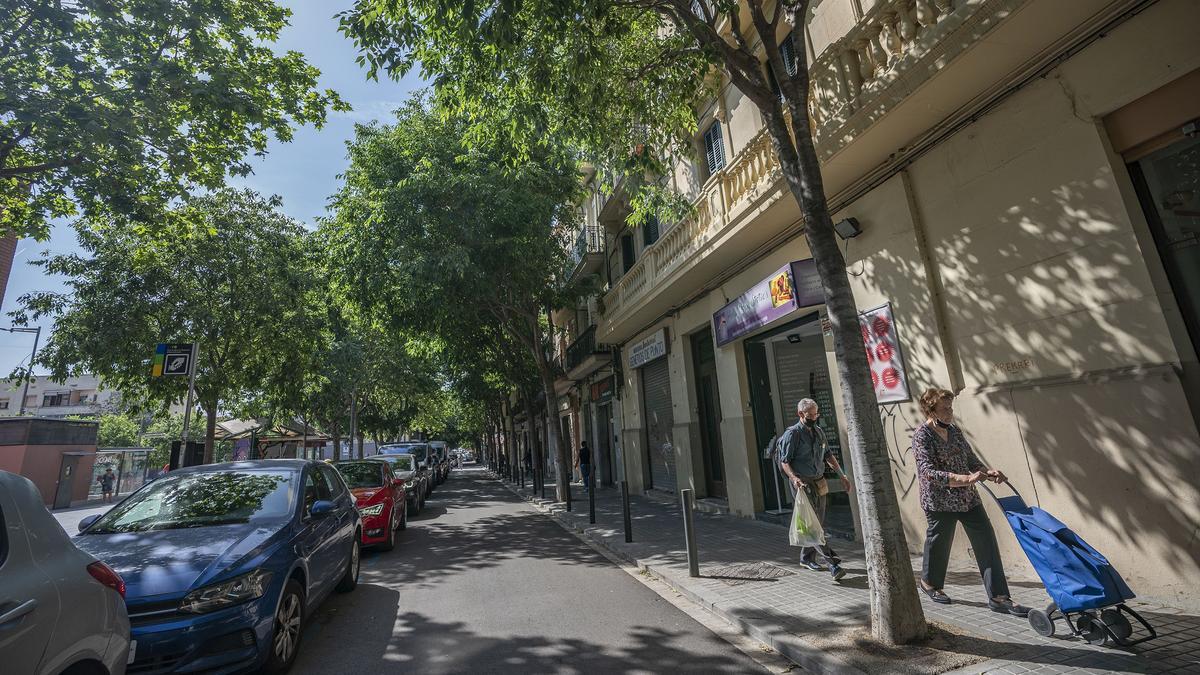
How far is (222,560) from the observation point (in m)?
3.81

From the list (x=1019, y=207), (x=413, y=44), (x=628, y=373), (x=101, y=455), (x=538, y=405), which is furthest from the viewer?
(x=538, y=405)

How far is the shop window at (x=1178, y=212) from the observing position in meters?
4.32

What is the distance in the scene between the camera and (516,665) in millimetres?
4066

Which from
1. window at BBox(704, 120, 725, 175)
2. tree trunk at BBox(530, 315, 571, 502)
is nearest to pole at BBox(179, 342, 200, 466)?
tree trunk at BBox(530, 315, 571, 502)

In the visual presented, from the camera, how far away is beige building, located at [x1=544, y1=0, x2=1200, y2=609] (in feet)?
14.1

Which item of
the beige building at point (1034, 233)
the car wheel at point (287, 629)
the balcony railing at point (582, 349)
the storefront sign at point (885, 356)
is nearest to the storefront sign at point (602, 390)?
the balcony railing at point (582, 349)

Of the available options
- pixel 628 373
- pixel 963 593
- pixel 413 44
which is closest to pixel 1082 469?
pixel 963 593

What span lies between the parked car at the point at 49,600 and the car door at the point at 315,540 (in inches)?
78.8

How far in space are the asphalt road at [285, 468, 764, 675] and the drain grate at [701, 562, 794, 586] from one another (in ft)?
2.74

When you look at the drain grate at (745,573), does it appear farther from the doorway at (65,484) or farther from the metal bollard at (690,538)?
the doorway at (65,484)

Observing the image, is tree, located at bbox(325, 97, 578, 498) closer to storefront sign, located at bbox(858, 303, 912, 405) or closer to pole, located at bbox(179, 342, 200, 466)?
pole, located at bbox(179, 342, 200, 466)

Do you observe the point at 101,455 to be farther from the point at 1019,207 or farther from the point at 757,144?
the point at 1019,207

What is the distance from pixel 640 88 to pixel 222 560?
6.60m

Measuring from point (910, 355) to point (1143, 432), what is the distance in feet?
7.68
